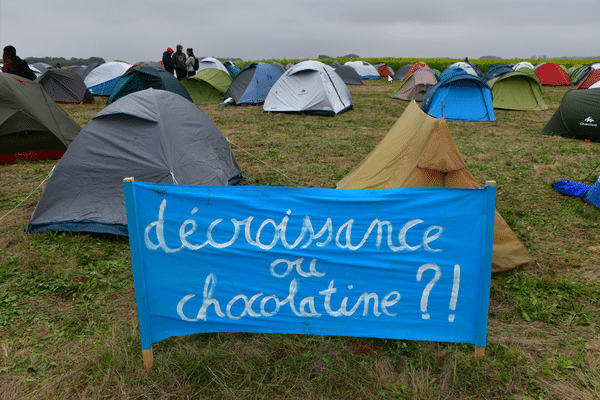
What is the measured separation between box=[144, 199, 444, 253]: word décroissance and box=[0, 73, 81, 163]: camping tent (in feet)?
21.8

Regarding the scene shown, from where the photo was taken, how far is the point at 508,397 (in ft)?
7.84

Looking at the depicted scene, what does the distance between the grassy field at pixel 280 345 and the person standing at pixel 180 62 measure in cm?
1191

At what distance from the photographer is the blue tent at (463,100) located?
12750 millimetres

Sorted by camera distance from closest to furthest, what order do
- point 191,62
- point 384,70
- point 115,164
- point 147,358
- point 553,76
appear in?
point 147,358, point 115,164, point 191,62, point 553,76, point 384,70

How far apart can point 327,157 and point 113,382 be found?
650cm

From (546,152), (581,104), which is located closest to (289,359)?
(546,152)

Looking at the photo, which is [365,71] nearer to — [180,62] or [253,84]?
[253,84]

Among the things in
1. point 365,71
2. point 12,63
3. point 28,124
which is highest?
point 12,63

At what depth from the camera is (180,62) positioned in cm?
1622

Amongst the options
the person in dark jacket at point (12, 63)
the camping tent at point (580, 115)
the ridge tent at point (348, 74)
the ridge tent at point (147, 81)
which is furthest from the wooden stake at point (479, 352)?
the ridge tent at point (348, 74)

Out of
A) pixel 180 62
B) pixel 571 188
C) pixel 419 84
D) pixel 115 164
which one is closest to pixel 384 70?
pixel 419 84

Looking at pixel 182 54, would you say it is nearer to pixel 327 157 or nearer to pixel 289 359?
pixel 327 157

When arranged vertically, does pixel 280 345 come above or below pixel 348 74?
below

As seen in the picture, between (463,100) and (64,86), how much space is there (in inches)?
593
